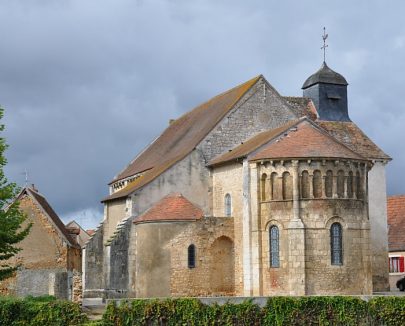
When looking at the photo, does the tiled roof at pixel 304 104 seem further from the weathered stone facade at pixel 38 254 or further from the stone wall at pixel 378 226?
the weathered stone facade at pixel 38 254

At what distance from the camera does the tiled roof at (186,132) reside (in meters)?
43.8

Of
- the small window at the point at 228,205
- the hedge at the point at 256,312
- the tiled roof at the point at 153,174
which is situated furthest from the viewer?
the tiled roof at the point at 153,174

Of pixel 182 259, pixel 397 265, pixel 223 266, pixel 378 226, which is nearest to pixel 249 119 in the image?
pixel 223 266

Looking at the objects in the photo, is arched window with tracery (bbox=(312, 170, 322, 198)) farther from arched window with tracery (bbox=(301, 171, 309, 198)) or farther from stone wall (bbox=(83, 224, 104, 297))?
stone wall (bbox=(83, 224, 104, 297))

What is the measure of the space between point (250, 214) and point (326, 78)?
685 inches

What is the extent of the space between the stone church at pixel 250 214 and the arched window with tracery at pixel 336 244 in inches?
1.9

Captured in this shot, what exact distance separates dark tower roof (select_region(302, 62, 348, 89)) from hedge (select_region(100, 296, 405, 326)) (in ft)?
82.9

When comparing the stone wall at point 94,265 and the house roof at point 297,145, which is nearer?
the house roof at point 297,145

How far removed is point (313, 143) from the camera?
1502 inches

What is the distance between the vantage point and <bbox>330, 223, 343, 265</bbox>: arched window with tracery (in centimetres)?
3741

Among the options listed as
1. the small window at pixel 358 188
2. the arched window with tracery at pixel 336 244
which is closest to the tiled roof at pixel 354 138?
the small window at pixel 358 188

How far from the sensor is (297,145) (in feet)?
125

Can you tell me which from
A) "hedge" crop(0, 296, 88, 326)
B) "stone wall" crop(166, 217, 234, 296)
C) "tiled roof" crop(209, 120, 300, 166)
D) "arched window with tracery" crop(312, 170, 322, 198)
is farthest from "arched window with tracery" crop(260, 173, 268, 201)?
"hedge" crop(0, 296, 88, 326)

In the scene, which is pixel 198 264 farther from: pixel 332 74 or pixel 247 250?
pixel 332 74
